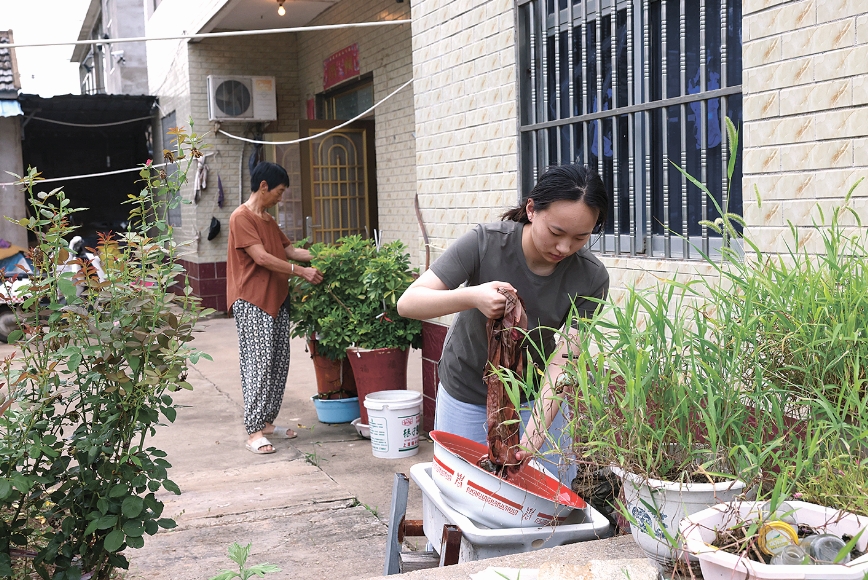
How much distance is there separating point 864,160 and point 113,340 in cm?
243

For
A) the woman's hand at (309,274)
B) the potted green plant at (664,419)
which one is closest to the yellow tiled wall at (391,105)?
the woman's hand at (309,274)

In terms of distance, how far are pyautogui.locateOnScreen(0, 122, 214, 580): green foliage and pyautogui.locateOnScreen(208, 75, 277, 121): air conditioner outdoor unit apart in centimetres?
932

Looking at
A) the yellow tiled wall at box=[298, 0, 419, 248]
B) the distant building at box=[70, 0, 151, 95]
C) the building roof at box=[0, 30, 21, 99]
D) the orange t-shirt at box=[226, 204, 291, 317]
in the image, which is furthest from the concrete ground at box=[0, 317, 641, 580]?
the distant building at box=[70, 0, 151, 95]

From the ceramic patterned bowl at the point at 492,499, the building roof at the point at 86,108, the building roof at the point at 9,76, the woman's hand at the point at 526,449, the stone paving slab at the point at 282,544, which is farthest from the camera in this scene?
the building roof at the point at 86,108

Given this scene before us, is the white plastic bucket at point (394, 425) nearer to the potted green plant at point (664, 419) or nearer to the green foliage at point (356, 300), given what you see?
the green foliage at point (356, 300)

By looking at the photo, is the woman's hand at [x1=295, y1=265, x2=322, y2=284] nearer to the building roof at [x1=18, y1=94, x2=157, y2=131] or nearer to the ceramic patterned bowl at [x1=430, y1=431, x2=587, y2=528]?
the ceramic patterned bowl at [x1=430, y1=431, x2=587, y2=528]

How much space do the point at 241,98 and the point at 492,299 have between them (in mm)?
10496

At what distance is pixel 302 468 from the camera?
5.19 metres

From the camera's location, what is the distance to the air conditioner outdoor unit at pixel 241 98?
38.5 ft

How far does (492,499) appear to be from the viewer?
2016mm

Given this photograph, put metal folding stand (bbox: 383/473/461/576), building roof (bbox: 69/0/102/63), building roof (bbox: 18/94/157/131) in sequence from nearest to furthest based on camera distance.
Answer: metal folding stand (bbox: 383/473/461/576), building roof (bbox: 18/94/157/131), building roof (bbox: 69/0/102/63)

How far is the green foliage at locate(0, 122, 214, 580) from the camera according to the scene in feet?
8.80

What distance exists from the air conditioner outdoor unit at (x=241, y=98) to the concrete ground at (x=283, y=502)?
6.02 meters

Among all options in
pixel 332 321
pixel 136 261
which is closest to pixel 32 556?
pixel 136 261
